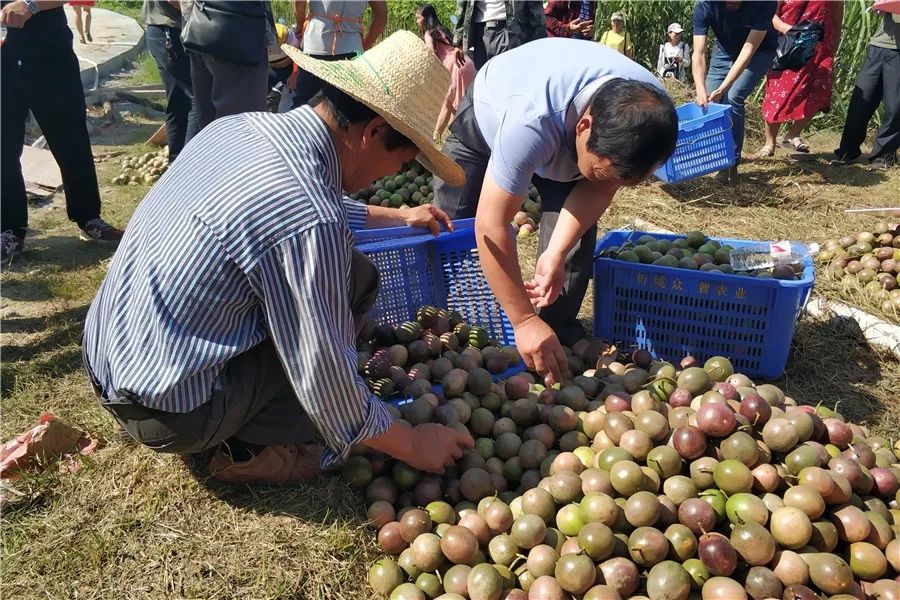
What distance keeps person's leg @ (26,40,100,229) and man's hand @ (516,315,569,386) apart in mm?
4191

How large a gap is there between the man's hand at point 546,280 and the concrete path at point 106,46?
1152cm

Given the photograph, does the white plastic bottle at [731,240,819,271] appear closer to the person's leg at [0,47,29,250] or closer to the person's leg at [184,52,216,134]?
the person's leg at [184,52,216,134]

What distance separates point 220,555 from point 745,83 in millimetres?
6443

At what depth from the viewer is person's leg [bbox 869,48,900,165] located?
7.36 metres

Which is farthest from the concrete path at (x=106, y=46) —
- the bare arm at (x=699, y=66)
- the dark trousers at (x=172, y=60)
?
the bare arm at (x=699, y=66)

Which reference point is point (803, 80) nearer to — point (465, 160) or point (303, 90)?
point (303, 90)

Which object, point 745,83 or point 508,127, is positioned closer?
point 508,127

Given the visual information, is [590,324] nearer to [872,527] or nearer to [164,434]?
[872,527]

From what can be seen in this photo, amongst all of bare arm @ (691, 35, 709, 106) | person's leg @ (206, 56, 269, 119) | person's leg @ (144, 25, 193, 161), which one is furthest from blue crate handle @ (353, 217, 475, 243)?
bare arm @ (691, 35, 709, 106)

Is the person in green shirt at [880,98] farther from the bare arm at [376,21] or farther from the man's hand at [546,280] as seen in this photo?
the man's hand at [546,280]

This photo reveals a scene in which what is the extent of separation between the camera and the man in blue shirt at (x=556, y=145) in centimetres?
249

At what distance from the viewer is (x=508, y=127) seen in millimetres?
2795

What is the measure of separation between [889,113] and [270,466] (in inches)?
295

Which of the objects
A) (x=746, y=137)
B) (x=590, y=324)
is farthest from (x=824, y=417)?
(x=746, y=137)
